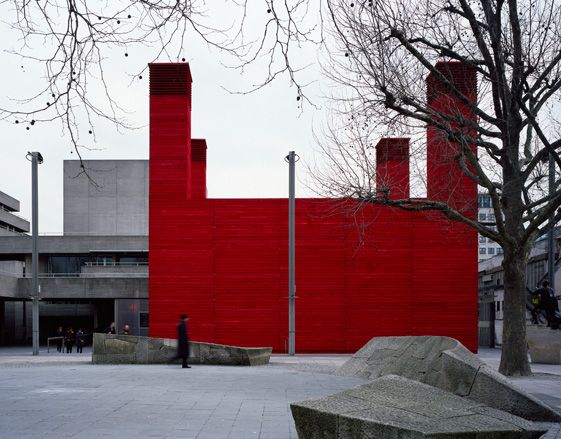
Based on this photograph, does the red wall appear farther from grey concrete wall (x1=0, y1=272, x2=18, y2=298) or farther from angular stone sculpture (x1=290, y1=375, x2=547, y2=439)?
angular stone sculpture (x1=290, y1=375, x2=547, y2=439)

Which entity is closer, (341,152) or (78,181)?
(341,152)

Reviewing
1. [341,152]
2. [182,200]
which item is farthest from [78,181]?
[341,152]

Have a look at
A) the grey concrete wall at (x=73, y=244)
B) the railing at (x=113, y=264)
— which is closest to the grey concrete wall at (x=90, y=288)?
the railing at (x=113, y=264)

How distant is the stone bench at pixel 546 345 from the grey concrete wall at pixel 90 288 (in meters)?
27.7

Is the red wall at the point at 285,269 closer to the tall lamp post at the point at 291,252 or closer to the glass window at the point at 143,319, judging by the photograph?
the tall lamp post at the point at 291,252

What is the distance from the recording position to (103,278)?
4809cm

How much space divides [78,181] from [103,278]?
19.1m

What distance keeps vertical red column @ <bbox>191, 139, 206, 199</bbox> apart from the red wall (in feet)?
37.2

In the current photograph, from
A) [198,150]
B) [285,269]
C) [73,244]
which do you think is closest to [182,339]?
[285,269]

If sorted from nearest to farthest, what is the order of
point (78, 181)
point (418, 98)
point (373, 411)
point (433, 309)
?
point (373, 411) < point (418, 98) < point (433, 309) < point (78, 181)

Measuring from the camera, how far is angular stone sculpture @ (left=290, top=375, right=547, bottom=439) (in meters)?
6.99

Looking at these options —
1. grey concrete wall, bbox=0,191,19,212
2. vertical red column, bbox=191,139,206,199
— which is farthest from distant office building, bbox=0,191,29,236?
vertical red column, bbox=191,139,206,199

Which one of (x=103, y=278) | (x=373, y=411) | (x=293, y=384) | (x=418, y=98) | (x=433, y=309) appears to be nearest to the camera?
(x=373, y=411)

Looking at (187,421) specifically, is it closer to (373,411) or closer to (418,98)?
(373,411)
